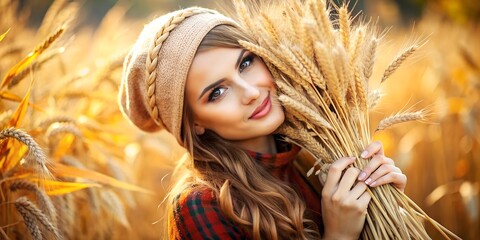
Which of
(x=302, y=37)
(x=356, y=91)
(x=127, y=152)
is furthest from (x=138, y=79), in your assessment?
(x=127, y=152)

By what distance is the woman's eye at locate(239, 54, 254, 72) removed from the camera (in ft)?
5.94

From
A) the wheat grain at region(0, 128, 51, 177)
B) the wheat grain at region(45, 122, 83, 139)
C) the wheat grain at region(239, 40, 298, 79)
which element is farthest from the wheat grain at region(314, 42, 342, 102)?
the wheat grain at region(45, 122, 83, 139)

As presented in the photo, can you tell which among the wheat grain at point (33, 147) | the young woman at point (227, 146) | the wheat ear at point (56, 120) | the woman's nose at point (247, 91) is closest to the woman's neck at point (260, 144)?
the young woman at point (227, 146)

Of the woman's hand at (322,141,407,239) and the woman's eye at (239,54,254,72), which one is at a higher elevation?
the woman's eye at (239,54,254,72)

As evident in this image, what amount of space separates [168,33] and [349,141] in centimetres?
74

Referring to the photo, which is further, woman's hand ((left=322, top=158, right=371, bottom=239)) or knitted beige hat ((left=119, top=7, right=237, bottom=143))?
knitted beige hat ((left=119, top=7, right=237, bottom=143))

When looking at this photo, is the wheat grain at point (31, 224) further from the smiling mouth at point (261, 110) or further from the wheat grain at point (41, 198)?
the smiling mouth at point (261, 110)

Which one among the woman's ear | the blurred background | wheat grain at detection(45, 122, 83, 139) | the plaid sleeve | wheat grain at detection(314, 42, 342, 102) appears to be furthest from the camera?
the blurred background

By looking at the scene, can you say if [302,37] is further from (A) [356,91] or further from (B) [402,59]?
(B) [402,59]

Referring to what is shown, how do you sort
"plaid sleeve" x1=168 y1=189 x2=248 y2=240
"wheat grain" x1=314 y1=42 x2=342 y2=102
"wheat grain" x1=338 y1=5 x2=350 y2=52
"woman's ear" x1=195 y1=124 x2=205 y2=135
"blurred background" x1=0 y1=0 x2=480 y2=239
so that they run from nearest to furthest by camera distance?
"wheat grain" x1=314 y1=42 x2=342 y2=102 < "wheat grain" x1=338 y1=5 x2=350 y2=52 < "plaid sleeve" x1=168 y1=189 x2=248 y2=240 < "woman's ear" x1=195 y1=124 x2=205 y2=135 < "blurred background" x1=0 y1=0 x2=480 y2=239

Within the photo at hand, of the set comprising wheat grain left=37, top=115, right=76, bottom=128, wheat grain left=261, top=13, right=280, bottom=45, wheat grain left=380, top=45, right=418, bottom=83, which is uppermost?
wheat grain left=37, top=115, right=76, bottom=128

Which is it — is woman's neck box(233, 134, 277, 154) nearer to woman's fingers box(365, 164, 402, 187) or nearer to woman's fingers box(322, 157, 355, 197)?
woman's fingers box(322, 157, 355, 197)

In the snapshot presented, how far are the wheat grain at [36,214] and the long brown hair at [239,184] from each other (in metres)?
0.42

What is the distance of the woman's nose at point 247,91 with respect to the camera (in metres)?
1.71
